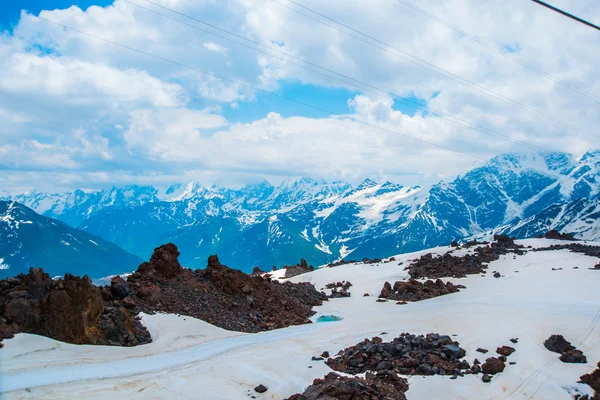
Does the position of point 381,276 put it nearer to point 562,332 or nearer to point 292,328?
point 292,328

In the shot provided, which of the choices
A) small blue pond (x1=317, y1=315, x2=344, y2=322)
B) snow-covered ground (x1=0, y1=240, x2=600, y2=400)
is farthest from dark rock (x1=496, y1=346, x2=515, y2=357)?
small blue pond (x1=317, y1=315, x2=344, y2=322)

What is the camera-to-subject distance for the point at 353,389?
50.5ft

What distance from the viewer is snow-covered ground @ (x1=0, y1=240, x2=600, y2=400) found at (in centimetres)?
1667

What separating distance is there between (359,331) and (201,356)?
10973mm

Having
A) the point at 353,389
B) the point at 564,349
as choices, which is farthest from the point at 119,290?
the point at 564,349

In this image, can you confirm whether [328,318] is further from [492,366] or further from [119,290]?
[492,366]

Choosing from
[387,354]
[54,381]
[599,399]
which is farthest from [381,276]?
[54,381]

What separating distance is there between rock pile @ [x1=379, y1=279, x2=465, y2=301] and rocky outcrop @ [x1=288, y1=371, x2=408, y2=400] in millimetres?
24132

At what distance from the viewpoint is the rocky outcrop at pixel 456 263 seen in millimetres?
49656

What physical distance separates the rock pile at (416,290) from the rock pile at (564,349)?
1857cm

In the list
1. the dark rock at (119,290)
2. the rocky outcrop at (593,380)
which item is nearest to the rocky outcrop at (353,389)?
the rocky outcrop at (593,380)

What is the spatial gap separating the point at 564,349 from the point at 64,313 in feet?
88.0

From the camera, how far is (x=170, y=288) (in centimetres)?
3167

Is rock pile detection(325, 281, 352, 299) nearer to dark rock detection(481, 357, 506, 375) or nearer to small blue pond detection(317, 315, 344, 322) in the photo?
small blue pond detection(317, 315, 344, 322)
